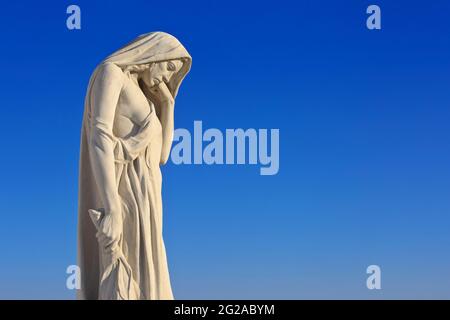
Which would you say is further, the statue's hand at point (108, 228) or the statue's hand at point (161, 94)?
the statue's hand at point (161, 94)

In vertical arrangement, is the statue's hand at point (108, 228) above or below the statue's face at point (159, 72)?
below

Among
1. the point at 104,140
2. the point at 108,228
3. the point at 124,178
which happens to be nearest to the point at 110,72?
the point at 104,140

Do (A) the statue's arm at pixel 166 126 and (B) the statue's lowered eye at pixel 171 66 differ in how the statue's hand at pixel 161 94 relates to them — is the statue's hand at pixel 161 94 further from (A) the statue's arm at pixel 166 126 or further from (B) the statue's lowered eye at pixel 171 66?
(B) the statue's lowered eye at pixel 171 66

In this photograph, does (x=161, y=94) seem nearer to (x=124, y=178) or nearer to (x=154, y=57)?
(x=154, y=57)

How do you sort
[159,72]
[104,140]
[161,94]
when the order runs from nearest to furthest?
[104,140], [159,72], [161,94]

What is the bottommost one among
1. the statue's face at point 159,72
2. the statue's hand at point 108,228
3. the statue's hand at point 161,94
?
the statue's hand at point 108,228

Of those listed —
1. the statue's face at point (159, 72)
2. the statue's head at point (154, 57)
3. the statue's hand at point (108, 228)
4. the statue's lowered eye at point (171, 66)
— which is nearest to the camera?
the statue's hand at point (108, 228)

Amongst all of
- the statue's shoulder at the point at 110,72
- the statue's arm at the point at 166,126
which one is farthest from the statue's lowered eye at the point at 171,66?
the statue's shoulder at the point at 110,72

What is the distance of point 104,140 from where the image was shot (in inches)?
457

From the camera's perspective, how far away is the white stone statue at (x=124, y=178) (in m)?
11.5

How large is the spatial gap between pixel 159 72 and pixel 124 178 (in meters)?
1.58

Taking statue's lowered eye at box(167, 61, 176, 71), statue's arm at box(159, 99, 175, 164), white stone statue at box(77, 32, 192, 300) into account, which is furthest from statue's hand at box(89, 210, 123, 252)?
statue's lowered eye at box(167, 61, 176, 71)

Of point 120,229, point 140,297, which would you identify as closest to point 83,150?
point 120,229

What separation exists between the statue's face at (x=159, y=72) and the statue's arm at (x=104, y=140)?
704mm
